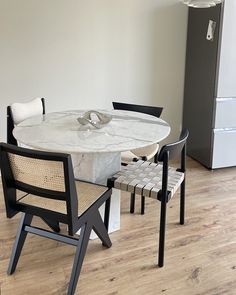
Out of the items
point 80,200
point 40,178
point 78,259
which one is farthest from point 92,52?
point 78,259

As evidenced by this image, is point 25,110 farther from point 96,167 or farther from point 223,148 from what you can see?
point 223,148

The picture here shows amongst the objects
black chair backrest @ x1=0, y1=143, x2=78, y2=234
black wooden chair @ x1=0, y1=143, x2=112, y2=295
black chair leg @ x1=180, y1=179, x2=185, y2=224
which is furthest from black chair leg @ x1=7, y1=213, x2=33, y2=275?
black chair leg @ x1=180, y1=179, x2=185, y2=224

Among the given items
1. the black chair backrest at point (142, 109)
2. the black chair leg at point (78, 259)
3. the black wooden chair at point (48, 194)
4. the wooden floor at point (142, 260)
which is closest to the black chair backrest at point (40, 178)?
the black wooden chair at point (48, 194)

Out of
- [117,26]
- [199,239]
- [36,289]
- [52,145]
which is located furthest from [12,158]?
[117,26]

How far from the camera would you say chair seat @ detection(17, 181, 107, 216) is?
1904 millimetres

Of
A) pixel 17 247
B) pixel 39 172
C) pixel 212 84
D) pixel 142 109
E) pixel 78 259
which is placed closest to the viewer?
pixel 39 172

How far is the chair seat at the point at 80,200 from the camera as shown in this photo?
74.9 inches

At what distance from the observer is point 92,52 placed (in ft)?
11.5

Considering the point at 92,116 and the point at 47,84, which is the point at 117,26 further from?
the point at 92,116

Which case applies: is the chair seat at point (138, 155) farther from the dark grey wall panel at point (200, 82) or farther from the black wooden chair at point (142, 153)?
the dark grey wall panel at point (200, 82)

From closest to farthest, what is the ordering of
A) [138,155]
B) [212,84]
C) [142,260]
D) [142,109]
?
[142,260], [138,155], [142,109], [212,84]

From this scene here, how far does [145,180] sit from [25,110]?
1.14 meters

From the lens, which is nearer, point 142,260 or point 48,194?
point 48,194

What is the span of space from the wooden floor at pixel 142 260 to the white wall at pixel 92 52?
1254 mm
